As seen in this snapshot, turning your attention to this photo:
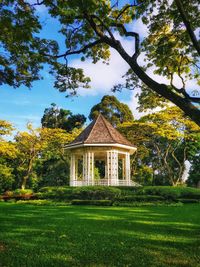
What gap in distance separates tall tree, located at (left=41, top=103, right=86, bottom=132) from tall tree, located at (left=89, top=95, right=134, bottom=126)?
442 centimetres

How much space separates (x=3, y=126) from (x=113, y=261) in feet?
98.6

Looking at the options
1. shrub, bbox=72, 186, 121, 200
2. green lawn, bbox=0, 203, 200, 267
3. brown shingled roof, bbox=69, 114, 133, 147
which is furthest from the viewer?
brown shingled roof, bbox=69, 114, 133, 147

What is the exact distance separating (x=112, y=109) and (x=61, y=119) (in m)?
8.09

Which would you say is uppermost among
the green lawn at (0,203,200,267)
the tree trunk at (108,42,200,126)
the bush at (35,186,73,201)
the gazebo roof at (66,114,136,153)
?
the gazebo roof at (66,114,136,153)

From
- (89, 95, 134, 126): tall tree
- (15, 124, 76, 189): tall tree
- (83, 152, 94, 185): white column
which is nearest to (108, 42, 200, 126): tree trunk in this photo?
(83, 152, 94, 185): white column

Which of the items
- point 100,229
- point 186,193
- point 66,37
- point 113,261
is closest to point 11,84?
point 66,37

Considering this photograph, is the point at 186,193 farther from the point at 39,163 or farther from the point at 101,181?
the point at 39,163

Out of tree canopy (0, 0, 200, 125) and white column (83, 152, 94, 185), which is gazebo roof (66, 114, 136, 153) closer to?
white column (83, 152, 94, 185)

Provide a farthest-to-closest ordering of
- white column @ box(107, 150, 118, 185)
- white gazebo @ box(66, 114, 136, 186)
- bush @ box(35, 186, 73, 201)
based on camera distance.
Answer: white column @ box(107, 150, 118, 185), white gazebo @ box(66, 114, 136, 186), bush @ box(35, 186, 73, 201)

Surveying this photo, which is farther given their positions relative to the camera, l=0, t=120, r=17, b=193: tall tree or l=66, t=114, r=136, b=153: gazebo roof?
l=0, t=120, r=17, b=193: tall tree

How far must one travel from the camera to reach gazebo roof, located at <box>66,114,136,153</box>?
2658 centimetres

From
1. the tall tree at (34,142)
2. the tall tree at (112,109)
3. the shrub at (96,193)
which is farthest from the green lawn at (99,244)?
the tall tree at (112,109)

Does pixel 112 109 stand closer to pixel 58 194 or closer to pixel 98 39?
pixel 58 194

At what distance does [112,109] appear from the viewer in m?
45.7
